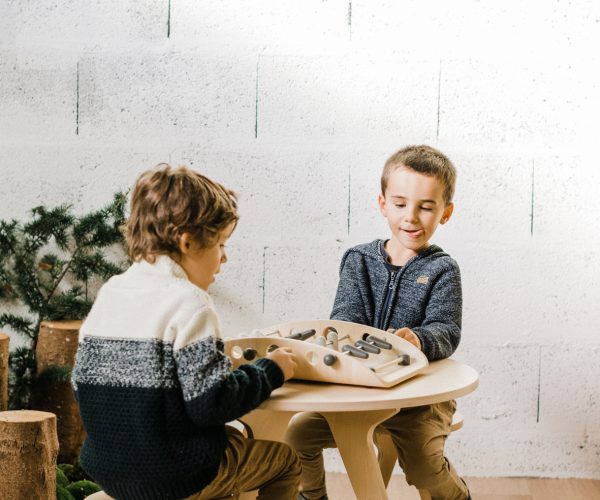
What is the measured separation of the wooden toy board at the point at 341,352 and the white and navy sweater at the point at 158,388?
0.15 meters

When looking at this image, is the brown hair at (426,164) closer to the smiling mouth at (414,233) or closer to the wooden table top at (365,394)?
the smiling mouth at (414,233)

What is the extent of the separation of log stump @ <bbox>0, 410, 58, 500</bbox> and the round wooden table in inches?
28.5

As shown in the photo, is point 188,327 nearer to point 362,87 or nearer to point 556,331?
point 362,87

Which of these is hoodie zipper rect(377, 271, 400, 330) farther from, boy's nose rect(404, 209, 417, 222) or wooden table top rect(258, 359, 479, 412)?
wooden table top rect(258, 359, 479, 412)

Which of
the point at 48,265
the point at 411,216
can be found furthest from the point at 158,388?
the point at 48,265


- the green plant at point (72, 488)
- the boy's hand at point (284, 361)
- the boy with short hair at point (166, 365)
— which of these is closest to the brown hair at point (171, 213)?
the boy with short hair at point (166, 365)

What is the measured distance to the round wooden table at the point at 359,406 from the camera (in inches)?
65.1

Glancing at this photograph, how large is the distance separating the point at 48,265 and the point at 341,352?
1699 mm

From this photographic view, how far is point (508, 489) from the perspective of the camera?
3.14 m

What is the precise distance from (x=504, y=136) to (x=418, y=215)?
3.39ft

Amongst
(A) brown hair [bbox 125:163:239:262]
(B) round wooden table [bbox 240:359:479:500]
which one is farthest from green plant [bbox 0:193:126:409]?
(A) brown hair [bbox 125:163:239:262]

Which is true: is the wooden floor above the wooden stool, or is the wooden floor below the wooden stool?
below

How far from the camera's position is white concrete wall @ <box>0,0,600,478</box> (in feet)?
10.3

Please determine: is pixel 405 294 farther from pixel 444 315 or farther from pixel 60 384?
pixel 60 384
